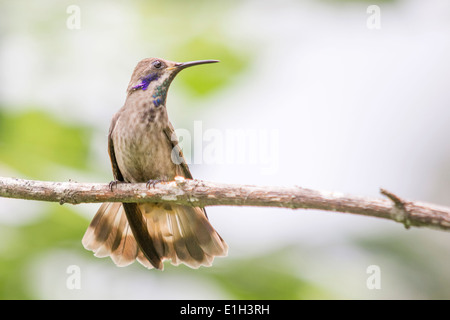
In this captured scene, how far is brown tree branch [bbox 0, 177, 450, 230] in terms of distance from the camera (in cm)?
310

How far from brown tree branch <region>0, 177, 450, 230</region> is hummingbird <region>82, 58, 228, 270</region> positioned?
2.08 feet

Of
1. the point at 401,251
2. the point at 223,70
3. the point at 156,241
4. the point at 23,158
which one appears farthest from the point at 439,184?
the point at 23,158

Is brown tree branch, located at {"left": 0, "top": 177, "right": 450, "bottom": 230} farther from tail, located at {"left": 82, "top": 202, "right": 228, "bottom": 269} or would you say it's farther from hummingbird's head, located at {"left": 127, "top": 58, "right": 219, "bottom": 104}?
hummingbird's head, located at {"left": 127, "top": 58, "right": 219, "bottom": 104}

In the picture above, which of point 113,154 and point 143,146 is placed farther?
point 113,154

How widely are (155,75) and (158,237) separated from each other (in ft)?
5.18

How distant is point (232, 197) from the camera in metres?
3.73

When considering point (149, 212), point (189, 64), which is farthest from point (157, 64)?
point (149, 212)

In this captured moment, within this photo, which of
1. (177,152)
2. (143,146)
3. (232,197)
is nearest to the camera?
(232,197)

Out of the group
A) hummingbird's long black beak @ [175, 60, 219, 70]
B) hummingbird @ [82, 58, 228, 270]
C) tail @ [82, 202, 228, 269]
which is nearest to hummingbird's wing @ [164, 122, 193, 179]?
hummingbird @ [82, 58, 228, 270]

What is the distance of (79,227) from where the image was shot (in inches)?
189

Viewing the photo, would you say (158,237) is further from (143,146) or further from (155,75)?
(155,75)

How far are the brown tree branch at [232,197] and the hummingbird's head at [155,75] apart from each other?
4.36 ft

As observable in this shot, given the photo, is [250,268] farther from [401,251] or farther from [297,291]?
[401,251]

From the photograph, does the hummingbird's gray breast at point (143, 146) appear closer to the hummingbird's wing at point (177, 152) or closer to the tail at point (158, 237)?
the hummingbird's wing at point (177, 152)
